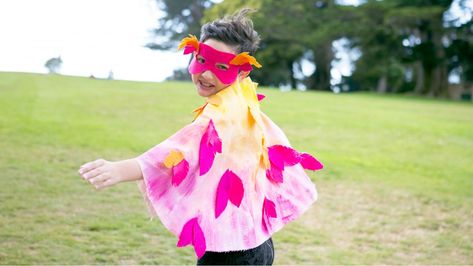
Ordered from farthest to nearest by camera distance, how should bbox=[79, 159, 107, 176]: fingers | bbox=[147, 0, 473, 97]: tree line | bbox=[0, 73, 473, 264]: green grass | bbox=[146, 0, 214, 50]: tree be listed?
bbox=[146, 0, 214, 50]: tree < bbox=[147, 0, 473, 97]: tree line < bbox=[0, 73, 473, 264]: green grass < bbox=[79, 159, 107, 176]: fingers

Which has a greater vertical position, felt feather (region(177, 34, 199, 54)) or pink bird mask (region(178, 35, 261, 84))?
felt feather (region(177, 34, 199, 54))

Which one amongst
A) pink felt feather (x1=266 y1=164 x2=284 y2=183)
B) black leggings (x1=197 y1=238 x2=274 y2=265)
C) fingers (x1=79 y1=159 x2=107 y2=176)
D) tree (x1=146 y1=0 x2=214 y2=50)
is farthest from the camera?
tree (x1=146 y1=0 x2=214 y2=50)

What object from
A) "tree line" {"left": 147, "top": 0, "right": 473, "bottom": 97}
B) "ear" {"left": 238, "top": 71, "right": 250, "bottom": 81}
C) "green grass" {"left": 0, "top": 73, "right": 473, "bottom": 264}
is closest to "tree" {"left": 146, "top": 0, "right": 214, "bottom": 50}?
"tree line" {"left": 147, "top": 0, "right": 473, "bottom": 97}

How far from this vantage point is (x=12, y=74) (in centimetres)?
1453

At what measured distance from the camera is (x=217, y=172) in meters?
2.26

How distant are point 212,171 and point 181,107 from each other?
10420 mm

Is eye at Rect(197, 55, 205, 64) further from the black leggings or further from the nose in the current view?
the black leggings

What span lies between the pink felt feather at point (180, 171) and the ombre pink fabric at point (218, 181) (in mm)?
23

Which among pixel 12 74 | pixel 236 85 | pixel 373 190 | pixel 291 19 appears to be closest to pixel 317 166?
pixel 236 85

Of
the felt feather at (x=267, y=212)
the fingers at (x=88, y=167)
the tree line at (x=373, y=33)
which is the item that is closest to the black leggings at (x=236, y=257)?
the felt feather at (x=267, y=212)

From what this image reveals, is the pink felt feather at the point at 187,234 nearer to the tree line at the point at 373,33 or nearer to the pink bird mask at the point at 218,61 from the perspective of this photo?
the pink bird mask at the point at 218,61

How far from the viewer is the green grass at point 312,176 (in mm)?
4027

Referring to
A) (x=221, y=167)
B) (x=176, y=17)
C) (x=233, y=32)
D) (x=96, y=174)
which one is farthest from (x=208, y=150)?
(x=176, y=17)

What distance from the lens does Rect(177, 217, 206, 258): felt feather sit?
7.13 feet
